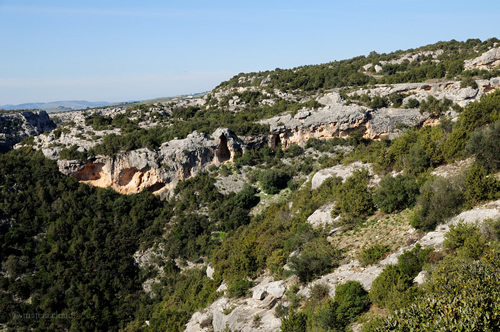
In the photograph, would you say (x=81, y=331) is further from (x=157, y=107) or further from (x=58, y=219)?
(x=157, y=107)

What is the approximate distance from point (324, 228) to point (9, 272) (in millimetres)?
28420

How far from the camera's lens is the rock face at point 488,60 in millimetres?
42312

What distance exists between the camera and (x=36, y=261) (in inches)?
1264

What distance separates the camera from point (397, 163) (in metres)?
24.0

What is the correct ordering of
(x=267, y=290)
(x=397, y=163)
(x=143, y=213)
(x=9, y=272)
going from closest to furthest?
(x=267, y=290)
(x=397, y=163)
(x=9, y=272)
(x=143, y=213)

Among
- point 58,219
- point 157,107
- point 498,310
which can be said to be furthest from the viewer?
point 157,107

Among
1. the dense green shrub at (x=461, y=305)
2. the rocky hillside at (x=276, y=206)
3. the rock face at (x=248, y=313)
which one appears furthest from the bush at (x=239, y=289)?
the dense green shrub at (x=461, y=305)

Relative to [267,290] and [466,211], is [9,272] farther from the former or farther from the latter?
[466,211]

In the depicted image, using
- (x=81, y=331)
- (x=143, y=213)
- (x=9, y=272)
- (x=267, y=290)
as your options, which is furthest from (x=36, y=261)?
(x=267, y=290)

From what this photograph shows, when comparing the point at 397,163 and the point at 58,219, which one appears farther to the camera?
the point at 58,219

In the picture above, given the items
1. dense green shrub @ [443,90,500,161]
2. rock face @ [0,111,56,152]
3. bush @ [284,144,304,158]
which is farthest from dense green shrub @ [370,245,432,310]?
rock face @ [0,111,56,152]

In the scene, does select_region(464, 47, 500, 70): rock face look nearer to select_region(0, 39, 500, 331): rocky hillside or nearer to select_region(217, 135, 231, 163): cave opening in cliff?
select_region(0, 39, 500, 331): rocky hillside

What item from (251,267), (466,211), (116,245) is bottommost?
(116,245)

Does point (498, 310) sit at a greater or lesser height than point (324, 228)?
greater
